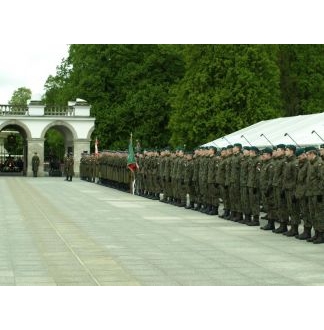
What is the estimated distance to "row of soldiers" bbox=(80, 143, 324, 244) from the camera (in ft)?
52.1

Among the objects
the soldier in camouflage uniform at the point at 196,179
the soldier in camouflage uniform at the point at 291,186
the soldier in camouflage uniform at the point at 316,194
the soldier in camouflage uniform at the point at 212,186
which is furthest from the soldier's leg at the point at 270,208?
the soldier in camouflage uniform at the point at 196,179

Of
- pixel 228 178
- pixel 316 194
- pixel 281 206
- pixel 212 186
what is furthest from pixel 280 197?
pixel 212 186

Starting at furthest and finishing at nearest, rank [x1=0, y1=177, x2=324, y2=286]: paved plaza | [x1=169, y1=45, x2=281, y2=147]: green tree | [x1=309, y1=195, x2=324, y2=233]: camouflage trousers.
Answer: [x1=169, y1=45, x2=281, y2=147]: green tree, [x1=309, y1=195, x2=324, y2=233]: camouflage trousers, [x1=0, y1=177, x2=324, y2=286]: paved plaza

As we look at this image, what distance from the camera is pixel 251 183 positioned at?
18828 mm

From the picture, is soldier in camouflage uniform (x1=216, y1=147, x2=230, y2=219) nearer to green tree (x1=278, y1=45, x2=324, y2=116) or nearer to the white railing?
green tree (x1=278, y1=45, x2=324, y2=116)

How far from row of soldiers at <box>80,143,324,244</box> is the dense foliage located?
19.9m

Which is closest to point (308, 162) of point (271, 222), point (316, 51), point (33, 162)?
point (271, 222)

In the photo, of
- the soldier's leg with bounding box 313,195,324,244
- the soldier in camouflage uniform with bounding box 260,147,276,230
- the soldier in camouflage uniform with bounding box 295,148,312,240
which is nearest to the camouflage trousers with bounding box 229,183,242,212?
the soldier in camouflage uniform with bounding box 260,147,276,230

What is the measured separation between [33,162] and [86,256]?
1675 inches

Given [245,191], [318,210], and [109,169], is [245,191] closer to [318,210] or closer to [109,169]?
[318,210]

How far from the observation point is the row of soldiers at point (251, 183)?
52.1 ft

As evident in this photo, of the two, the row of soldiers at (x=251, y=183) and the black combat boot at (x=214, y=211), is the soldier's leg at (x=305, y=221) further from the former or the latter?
the black combat boot at (x=214, y=211)

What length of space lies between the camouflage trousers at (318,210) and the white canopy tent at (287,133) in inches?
232

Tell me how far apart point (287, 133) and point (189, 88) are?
25.8 meters
